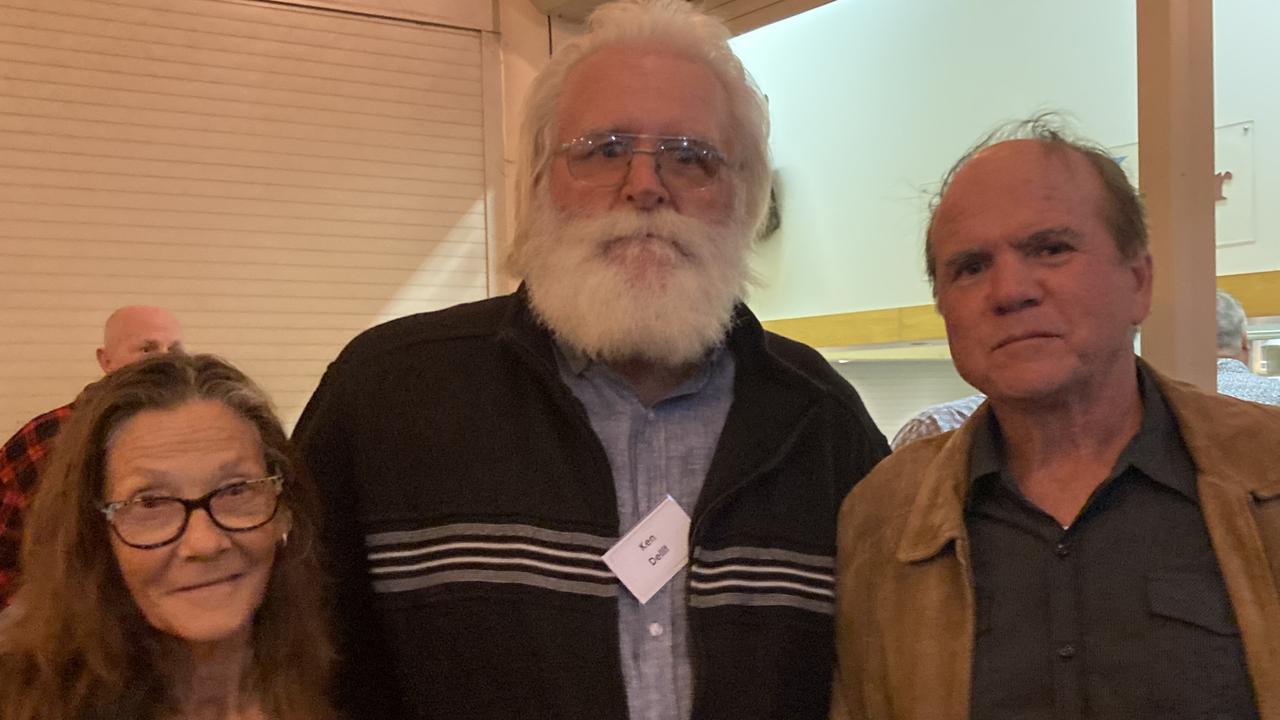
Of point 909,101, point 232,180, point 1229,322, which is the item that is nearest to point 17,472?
point 232,180

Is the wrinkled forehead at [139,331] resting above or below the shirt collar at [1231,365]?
above

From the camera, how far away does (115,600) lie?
134 centimetres

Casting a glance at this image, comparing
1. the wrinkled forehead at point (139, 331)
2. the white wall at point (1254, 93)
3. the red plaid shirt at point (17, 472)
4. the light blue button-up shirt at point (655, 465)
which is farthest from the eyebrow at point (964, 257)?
the wrinkled forehead at point (139, 331)

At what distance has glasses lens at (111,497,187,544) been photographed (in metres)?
1.32

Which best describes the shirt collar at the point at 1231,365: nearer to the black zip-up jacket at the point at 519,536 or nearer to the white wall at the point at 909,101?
the white wall at the point at 909,101

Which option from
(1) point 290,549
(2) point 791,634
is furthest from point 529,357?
(2) point 791,634

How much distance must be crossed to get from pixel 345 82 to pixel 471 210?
674mm

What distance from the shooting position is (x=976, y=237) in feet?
5.04

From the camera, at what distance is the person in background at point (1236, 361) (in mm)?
2967

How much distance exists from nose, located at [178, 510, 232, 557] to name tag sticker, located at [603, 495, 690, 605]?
21.9 inches

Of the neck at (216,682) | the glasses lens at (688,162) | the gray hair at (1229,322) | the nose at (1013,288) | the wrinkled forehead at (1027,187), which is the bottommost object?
the neck at (216,682)

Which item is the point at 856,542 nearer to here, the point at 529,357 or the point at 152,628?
the point at 529,357

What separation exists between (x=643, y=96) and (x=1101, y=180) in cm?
76

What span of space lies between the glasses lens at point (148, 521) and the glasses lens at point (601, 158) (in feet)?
2.83
